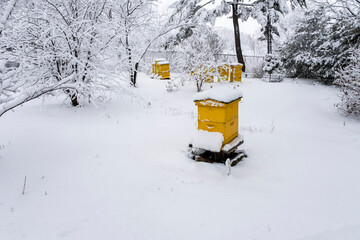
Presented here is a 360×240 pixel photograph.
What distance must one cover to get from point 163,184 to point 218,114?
1.54 metres

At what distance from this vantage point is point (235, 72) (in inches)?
554

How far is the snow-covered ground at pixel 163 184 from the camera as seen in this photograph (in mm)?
2893

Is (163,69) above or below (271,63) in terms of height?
below

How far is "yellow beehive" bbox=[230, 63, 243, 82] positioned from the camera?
1388 centimetres

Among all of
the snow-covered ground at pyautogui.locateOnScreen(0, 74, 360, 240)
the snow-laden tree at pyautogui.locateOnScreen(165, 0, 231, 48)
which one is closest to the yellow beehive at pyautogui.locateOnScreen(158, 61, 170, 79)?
the snow-laden tree at pyautogui.locateOnScreen(165, 0, 231, 48)

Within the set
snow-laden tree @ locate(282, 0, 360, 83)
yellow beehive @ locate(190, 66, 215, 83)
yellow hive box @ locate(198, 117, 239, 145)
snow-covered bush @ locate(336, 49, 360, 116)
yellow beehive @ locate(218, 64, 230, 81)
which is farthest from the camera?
yellow beehive @ locate(218, 64, 230, 81)

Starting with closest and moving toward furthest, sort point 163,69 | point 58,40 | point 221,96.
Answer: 1. point 221,96
2. point 58,40
3. point 163,69

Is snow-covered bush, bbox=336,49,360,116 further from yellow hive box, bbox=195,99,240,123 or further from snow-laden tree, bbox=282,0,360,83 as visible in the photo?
yellow hive box, bbox=195,99,240,123

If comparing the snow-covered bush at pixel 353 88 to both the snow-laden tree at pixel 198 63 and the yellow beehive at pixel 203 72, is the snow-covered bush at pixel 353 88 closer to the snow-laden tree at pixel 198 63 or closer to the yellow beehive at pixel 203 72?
the yellow beehive at pixel 203 72

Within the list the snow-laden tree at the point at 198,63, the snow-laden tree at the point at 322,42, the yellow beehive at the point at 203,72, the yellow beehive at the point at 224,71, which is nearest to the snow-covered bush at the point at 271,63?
the snow-laden tree at the point at 322,42

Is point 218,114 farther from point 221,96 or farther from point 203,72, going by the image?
point 203,72

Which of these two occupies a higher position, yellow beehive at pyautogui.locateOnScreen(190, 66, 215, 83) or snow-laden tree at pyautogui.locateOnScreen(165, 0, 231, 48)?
snow-laden tree at pyautogui.locateOnScreen(165, 0, 231, 48)

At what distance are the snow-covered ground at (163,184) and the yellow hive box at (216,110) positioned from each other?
845mm

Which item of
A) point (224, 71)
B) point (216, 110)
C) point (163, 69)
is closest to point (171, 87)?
point (224, 71)
